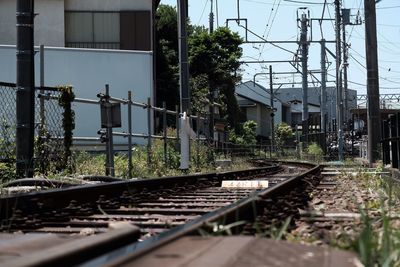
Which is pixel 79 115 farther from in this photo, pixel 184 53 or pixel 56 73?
pixel 184 53

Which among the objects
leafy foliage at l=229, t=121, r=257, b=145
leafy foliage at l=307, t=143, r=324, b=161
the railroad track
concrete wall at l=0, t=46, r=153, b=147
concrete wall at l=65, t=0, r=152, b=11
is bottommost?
the railroad track

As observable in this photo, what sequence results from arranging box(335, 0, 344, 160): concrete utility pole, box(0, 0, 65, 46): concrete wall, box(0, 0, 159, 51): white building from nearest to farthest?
1. box(0, 0, 65, 46): concrete wall
2. box(0, 0, 159, 51): white building
3. box(335, 0, 344, 160): concrete utility pole

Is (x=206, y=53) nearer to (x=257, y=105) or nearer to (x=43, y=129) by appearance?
(x=43, y=129)

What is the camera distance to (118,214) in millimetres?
5887

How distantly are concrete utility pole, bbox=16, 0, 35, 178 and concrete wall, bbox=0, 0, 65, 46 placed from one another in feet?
77.5

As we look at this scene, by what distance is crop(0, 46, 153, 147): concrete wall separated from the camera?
79.0 ft

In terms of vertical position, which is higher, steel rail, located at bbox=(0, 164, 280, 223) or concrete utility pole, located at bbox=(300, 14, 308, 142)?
concrete utility pole, located at bbox=(300, 14, 308, 142)

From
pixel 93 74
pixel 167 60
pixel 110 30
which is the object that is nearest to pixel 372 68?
pixel 93 74

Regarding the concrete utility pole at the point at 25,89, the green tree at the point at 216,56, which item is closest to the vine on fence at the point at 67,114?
the concrete utility pole at the point at 25,89

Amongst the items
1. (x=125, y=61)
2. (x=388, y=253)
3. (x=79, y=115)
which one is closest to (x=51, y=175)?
(x=388, y=253)

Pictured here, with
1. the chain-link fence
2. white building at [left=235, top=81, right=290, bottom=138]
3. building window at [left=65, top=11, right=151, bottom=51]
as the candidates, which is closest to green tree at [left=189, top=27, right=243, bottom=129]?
building window at [left=65, top=11, right=151, bottom=51]

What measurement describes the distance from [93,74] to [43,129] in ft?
50.9

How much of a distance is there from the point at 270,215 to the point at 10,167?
602 cm

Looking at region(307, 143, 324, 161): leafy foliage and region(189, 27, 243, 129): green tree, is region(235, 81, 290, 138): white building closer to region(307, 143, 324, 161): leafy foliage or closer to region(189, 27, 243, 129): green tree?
region(189, 27, 243, 129): green tree
